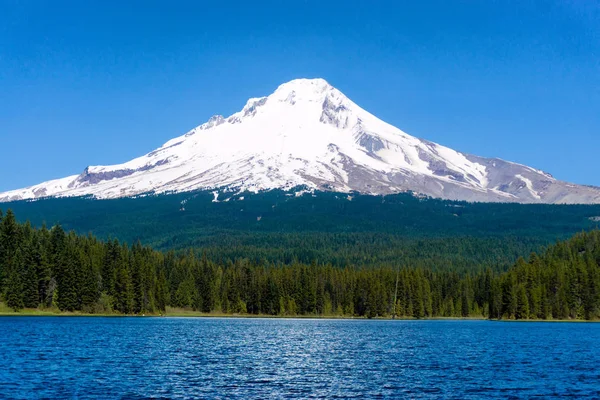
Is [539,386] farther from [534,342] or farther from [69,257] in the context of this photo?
[69,257]

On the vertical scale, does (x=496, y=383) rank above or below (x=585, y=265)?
below

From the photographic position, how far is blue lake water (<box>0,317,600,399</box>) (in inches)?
2085

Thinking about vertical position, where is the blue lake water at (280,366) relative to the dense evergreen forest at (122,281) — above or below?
below

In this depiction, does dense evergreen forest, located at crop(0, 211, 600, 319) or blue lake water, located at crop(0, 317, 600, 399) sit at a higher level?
dense evergreen forest, located at crop(0, 211, 600, 319)

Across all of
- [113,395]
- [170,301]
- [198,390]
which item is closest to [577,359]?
[198,390]

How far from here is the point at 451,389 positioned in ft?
181

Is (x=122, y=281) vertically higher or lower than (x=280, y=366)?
higher

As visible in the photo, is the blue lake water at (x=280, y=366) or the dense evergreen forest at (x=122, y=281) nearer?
the blue lake water at (x=280, y=366)

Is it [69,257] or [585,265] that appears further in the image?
[585,265]

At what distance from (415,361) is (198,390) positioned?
31130mm

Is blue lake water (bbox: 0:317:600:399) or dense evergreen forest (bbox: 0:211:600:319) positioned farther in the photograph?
dense evergreen forest (bbox: 0:211:600:319)

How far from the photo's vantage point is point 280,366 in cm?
6925

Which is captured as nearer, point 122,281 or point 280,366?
point 280,366

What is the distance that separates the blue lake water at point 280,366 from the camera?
174ft
